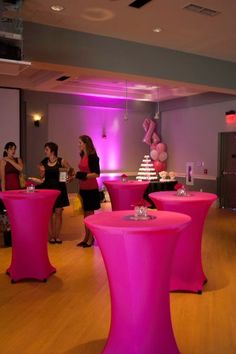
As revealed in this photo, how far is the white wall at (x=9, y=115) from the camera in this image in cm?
899

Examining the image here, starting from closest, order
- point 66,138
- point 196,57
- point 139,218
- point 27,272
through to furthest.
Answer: point 139,218 < point 27,272 < point 196,57 < point 66,138

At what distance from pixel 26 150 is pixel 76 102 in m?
2.00

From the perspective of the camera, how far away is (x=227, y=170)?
376 inches

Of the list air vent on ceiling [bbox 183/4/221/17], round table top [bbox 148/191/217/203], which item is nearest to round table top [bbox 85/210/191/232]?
round table top [bbox 148/191/217/203]

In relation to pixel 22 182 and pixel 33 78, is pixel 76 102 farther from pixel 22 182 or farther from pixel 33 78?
pixel 22 182

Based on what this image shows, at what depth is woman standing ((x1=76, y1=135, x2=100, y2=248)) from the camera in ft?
17.1

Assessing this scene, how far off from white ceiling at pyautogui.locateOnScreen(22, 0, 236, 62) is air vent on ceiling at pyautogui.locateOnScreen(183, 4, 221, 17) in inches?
2.3

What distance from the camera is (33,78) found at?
8.71 m

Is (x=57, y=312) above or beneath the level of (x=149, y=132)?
beneath

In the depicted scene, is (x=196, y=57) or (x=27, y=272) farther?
(x=196, y=57)

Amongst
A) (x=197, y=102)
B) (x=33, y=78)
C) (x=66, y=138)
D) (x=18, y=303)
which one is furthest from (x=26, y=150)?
(x=18, y=303)

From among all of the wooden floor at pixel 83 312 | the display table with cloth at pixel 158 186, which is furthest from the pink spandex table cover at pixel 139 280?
the display table with cloth at pixel 158 186

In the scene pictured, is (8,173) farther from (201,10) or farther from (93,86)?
(93,86)

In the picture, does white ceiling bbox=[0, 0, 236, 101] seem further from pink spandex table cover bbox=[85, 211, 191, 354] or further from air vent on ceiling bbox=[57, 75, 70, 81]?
pink spandex table cover bbox=[85, 211, 191, 354]
